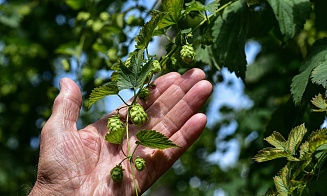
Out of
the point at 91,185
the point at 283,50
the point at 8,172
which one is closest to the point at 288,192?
the point at 91,185

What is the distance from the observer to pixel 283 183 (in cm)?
134

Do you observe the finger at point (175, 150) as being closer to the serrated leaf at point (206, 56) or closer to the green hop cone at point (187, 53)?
the green hop cone at point (187, 53)

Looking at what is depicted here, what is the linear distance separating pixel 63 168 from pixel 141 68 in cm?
43

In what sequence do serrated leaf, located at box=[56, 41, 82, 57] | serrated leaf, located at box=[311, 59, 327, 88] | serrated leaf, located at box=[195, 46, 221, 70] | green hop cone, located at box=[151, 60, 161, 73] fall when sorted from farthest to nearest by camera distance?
1. serrated leaf, located at box=[56, 41, 82, 57]
2. serrated leaf, located at box=[195, 46, 221, 70]
3. green hop cone, located at box=[151, 60, 161, 73]
4. serrated leaf, located at box=[311, 59, 327, 88]

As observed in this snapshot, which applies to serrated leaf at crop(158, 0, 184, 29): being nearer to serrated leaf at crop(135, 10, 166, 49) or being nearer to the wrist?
serrated leaf at crop(135, 10, 166, 49)

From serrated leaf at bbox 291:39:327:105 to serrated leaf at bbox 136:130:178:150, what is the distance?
362 mm

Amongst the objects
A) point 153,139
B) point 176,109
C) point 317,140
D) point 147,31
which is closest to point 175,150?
point 176,109

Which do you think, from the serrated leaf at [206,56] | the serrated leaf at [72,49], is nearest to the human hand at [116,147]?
the serrated leaf at [206,56]

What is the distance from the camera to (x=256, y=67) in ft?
10.4

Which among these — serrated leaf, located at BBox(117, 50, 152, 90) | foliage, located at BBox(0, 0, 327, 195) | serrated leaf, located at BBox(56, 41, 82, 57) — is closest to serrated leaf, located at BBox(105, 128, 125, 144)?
foliage, located at BBox(0, 0, 327, 195)

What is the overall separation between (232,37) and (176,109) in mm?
296

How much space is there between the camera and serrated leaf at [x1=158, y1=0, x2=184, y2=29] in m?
1.60

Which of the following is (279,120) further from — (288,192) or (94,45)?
(94,45)

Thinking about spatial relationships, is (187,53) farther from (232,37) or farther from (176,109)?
(232,37)
